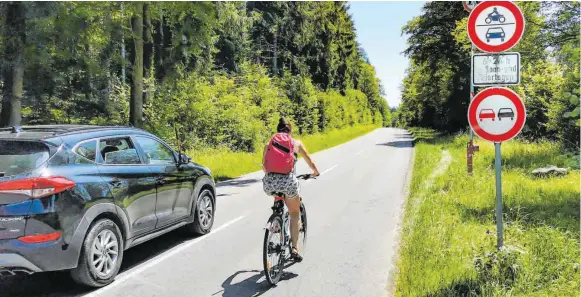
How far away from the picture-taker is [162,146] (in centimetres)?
668

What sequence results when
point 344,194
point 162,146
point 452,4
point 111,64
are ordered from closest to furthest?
point 162,146, point 344,194, point 111,64, point 452,4

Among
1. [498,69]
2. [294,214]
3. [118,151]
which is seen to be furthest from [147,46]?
[498,69]

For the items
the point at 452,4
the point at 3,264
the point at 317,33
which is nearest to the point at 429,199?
the point at 3,264

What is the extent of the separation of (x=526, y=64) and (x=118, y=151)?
1537 cm

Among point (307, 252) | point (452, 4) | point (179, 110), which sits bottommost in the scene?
point (307, 252)

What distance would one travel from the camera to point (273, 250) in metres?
4.97

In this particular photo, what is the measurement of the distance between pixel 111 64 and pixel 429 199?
13.0m

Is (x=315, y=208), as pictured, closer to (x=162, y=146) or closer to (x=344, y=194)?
(x=344, y=194)

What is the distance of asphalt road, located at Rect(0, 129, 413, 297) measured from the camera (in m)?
4.83

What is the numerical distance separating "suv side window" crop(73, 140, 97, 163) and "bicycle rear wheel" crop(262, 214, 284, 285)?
2.20 meters

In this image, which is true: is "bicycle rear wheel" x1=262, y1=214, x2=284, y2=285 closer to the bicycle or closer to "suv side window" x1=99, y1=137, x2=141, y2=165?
the bicycle

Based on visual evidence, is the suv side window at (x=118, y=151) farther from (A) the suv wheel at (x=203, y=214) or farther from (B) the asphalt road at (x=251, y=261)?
(A) the suv wheel at (x=203, y=214)

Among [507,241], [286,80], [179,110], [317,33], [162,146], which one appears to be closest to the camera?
[507,241]

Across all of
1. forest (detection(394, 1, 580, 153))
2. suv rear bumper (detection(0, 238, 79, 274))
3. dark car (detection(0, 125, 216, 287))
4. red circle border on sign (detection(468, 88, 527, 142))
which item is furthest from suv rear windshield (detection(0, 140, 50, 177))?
forest (detection(394, 1, 580, 153))
